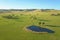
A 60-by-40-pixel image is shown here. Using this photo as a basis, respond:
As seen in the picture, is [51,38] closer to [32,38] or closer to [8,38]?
[32,38]

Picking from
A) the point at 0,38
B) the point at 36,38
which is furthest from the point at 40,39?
the point at 0,38

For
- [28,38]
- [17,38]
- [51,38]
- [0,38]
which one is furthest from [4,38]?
[51,38]

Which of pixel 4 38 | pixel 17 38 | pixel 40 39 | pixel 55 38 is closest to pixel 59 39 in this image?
pixel 55 38

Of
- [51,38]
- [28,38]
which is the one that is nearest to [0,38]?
[28,38]

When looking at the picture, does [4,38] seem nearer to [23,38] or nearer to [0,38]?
[0,38]

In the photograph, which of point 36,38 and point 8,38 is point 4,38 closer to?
point 8,38

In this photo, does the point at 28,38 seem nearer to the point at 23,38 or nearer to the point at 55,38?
the point at 23,38
